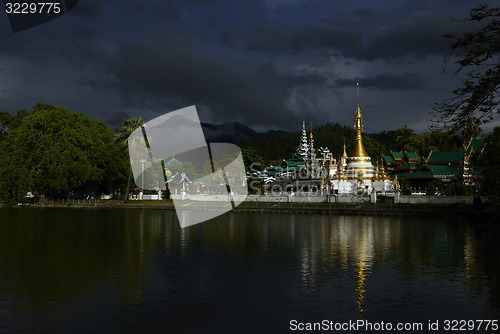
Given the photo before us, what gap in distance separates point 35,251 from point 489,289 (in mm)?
19716

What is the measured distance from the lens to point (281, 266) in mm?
24109

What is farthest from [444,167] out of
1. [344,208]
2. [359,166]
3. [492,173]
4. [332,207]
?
[492,173]

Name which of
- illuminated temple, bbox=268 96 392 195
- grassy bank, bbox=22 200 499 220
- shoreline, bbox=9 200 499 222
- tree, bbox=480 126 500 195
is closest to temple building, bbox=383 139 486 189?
illuminated temple, bbox=268 96 392 195

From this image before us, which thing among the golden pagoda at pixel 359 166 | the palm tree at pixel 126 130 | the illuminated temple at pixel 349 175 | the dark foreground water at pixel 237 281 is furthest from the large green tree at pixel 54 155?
the dark foreground water at pixel 237 281

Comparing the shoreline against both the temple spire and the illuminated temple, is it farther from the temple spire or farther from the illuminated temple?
the temple spire

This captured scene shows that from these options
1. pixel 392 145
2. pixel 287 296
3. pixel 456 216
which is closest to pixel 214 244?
pixel 287 296

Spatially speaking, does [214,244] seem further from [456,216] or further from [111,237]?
[456,216]

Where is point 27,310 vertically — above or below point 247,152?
below

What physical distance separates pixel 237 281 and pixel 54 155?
6658 centimetres

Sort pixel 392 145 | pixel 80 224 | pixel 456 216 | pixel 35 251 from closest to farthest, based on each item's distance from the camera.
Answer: pixel 35 251, pixel 80 224, pixel 456 216, pixel 392 145

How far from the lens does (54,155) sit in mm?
81875

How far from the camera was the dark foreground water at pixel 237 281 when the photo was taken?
15.7 m

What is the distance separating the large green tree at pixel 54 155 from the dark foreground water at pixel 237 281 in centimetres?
4637

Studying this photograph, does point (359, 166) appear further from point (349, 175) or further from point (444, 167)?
point (444, 167)
